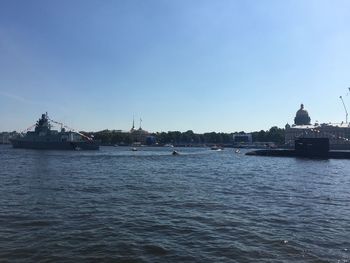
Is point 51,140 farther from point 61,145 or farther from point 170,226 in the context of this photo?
point 170,226

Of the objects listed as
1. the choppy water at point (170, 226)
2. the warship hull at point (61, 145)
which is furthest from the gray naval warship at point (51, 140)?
the choppy water at point (170, 226)

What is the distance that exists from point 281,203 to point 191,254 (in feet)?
51.4

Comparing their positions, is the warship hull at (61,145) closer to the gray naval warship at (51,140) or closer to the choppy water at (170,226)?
the gray naval warship at (51,140)

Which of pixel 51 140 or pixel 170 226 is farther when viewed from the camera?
pixel 51 140

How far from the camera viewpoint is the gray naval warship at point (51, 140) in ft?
574

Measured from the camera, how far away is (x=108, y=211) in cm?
2506

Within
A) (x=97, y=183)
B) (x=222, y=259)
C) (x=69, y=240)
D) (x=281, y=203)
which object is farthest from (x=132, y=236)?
(x=97, y=183)

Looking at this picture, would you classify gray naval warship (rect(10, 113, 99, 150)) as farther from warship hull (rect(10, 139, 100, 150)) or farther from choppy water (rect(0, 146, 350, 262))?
choppy water (rect(0, 146, 350, 262))

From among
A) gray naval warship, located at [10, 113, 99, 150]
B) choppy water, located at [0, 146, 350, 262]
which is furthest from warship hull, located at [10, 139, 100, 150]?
choppy water, located at [0, 146, 350, 262]

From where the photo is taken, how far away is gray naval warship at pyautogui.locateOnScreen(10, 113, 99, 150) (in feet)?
574

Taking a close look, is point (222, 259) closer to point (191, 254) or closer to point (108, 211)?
point (191, 254)

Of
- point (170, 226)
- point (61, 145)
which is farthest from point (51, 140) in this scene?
point (170, 226)

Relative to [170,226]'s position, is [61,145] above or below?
Result: above

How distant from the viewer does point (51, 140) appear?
176 metres
